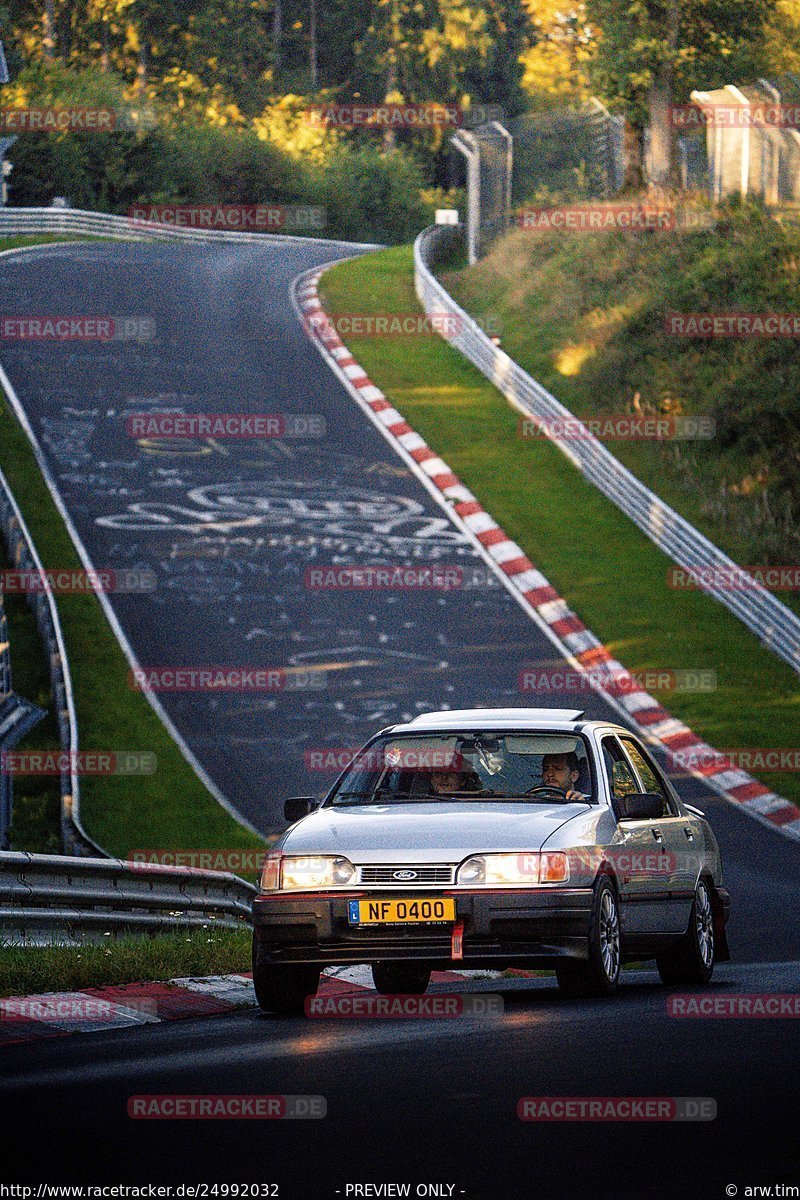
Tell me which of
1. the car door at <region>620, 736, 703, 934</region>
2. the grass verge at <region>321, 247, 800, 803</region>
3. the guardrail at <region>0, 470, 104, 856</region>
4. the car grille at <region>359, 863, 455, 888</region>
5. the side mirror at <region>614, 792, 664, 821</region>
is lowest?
the grass verge at <region>321, 247, 800, 803</region>

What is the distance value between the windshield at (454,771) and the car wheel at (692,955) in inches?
43.6

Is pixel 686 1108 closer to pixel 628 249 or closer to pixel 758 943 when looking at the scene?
pixel 758 943

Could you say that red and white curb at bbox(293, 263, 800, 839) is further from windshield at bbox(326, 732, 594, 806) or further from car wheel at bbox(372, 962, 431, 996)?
windshield at bbox(326, 732, 594, 806)

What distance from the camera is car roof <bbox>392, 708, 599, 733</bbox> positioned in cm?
1059

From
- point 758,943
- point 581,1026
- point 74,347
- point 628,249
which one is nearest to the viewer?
point 581,1026

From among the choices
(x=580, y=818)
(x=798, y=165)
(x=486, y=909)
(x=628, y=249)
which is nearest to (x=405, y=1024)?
(x=486, y=909)

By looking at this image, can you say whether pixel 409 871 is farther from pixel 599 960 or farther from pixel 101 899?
pixel 101 899

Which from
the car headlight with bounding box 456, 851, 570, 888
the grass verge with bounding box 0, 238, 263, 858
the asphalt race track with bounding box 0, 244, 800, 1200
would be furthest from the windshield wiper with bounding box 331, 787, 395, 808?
the grass verge with bounding box 0, 238, 263, 858

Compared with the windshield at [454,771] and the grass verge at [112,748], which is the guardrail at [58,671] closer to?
the grass verge at [112,748]

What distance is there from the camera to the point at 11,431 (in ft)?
112

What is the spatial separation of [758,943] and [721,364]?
22.7m

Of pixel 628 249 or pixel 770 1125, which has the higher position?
pixel 770 1125

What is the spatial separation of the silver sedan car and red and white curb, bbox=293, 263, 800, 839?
972 cm

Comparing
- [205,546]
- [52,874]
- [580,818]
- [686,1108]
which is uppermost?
[686,1108]
